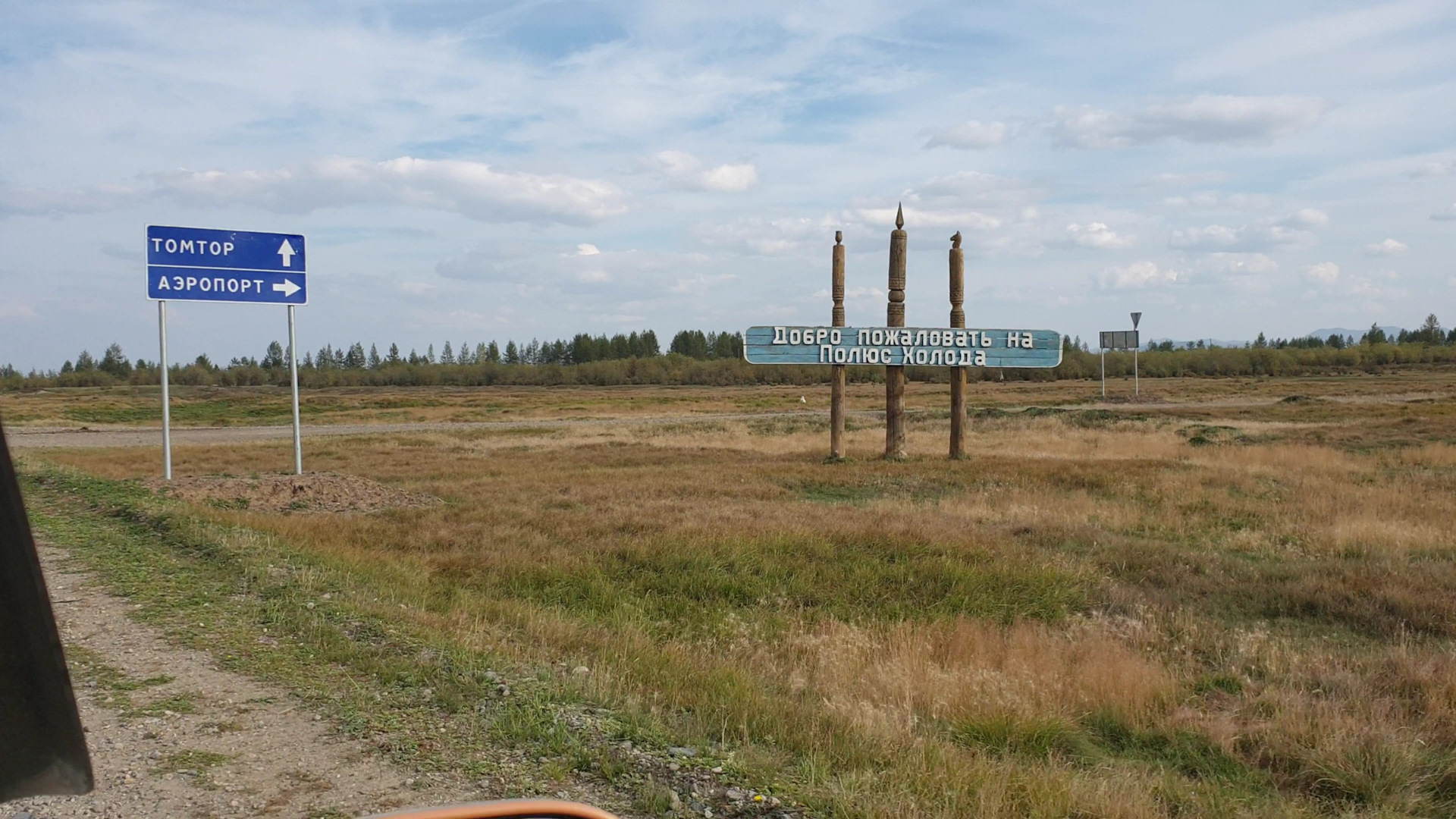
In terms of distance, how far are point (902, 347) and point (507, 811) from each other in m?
23.3

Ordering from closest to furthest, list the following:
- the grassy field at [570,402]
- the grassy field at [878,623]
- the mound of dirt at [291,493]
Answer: the grassy field at [878,623], the mound of dirt at [291,493], the grassy field at [570,402]

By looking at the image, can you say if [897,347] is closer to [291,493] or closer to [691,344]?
[291,493]

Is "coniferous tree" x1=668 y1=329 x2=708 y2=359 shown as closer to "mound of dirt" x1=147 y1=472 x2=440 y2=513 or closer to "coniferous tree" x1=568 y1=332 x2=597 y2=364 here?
"coniferous tree" x1=568 y1=332 x2=597 y2=364

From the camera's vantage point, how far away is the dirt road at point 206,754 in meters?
4.11

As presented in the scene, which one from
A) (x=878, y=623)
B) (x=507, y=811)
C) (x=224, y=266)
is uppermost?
(x=224, y=266)

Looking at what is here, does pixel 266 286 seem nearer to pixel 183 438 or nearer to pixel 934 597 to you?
pixel 934 597

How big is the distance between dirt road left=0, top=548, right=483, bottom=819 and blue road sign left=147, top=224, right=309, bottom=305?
38.2ft

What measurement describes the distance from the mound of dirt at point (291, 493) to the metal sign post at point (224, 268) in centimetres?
118

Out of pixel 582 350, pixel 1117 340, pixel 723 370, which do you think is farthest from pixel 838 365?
pixel 582 350

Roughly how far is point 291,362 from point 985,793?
1551cm

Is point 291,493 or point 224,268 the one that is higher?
point 224,268

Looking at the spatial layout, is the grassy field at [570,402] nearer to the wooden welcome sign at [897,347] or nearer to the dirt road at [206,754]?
the wooden welcome sign at [897,347]

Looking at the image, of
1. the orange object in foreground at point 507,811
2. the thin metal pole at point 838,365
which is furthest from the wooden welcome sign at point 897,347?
the orange object in foreground at point 507,811

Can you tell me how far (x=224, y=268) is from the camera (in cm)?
1678
